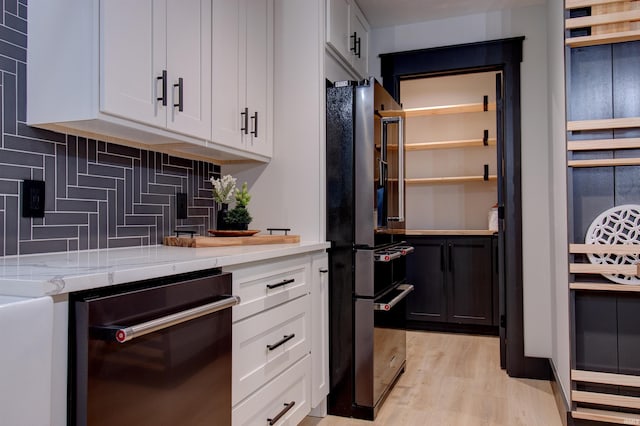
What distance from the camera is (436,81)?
16.2 ft

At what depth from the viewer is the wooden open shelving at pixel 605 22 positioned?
2.07m

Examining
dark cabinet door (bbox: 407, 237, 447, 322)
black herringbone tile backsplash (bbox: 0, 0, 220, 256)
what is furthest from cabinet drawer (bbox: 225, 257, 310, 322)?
dark cabinet door (bbox: 407, 237, 447, 322)

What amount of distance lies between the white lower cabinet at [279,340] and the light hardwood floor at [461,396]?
0.39 metres

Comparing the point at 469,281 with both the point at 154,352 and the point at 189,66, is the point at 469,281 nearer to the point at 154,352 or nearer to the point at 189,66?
the point at 189,66

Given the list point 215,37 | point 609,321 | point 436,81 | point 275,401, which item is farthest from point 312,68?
point 436,81

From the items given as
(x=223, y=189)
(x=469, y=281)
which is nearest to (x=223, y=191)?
(x=223, y=189)

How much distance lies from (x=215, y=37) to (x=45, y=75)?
754 millimetres

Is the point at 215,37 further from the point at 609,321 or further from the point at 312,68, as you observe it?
the point at 609,321

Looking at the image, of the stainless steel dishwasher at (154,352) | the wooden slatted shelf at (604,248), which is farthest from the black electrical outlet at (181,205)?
the wooden slatted shelf at (604,248)

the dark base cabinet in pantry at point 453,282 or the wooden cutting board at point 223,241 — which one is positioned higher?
the wooden cutting board at point 223,241

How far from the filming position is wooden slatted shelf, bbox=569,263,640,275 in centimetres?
205

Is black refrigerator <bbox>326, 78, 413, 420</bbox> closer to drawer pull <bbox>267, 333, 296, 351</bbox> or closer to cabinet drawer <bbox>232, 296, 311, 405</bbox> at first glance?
cabinet drawer <bbox>232, 296, 311, 405</bbox>

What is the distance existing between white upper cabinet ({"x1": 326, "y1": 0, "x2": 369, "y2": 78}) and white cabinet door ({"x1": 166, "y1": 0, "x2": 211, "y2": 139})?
0.82m

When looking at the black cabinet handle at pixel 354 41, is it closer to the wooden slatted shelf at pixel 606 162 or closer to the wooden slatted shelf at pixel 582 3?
the wooden slatted shelf at pixel 582 3
